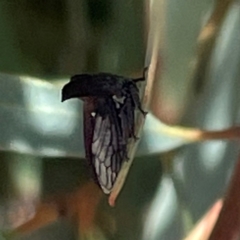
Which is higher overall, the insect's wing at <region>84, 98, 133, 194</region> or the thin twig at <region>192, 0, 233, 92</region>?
the thin twig at <region>192, 0, 233, 92</region>

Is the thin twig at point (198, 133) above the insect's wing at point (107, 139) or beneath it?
beneath

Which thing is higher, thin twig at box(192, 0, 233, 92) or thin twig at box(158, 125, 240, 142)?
thin twig at box(192, 0, 233, 92)

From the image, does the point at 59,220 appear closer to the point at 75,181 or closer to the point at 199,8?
the point at 75,181

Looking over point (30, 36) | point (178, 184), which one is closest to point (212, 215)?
point (178, 184)

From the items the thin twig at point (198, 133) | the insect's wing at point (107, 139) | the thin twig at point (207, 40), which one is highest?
the thin twig at point (207, 40)

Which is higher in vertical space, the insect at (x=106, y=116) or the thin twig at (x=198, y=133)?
the insect at (x=106, y=116)

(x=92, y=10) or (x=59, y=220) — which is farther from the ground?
(x=92, y=10)

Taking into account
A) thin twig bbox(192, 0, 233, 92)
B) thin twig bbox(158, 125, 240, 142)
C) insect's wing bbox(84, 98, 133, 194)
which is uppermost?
thin twig bbox(192, 0, 233, 92)

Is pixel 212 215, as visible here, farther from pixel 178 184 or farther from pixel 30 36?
pixel 30 36
